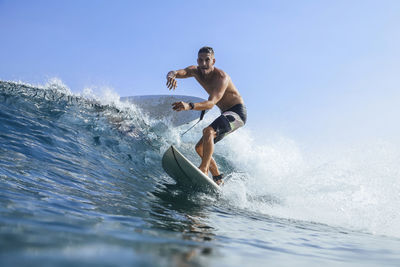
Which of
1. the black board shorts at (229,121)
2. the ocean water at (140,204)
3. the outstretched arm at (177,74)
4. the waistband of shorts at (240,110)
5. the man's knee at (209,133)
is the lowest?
the ocean water at (140,204)

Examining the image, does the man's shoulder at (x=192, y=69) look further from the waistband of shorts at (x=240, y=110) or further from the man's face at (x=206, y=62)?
the waistband of shorts at (x=240, y=110)

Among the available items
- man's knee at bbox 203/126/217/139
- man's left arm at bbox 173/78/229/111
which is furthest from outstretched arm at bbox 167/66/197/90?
man's knee at bbox 203/126/217/139

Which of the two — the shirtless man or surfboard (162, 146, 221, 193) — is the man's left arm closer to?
the shirtless man

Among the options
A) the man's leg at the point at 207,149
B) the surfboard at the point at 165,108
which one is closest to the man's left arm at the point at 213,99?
the man's leg at the point at 207,149

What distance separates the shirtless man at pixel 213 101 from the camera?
4531mm

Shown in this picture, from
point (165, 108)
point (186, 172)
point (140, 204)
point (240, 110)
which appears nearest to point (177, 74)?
point (240, 110)

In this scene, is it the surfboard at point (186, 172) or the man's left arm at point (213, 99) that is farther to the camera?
the surfboard at point (186, 172)

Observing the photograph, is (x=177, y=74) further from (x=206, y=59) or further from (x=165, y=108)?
(x=165, y=108)

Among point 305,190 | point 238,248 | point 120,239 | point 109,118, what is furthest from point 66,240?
point 109,118

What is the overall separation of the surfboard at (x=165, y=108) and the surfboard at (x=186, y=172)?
4035mm

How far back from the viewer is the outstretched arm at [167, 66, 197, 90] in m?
4.53

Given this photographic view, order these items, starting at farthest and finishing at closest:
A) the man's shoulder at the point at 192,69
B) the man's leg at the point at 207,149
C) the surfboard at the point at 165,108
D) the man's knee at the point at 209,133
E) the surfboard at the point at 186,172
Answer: the surfboard at the point at 165,108, the man's shoulder at the point at 192,69, the man's knee at the point at 209,133, the man's leg at the point at 207,149, the surfboard at the point at 186,172

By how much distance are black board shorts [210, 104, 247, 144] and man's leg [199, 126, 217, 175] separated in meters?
0.19

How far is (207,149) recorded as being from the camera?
458cm
